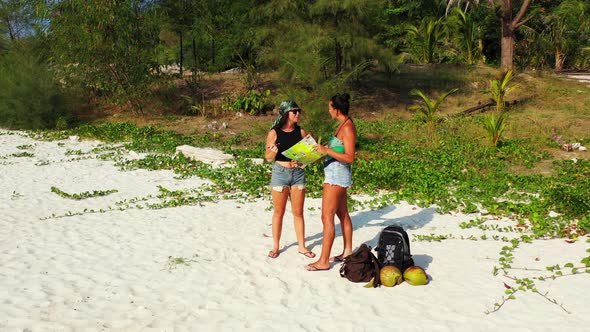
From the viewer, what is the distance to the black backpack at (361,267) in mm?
5090

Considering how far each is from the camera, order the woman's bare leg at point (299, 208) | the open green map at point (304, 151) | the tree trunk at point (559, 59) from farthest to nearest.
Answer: the tree trunk at point (559, 59)
the woman's bare leg at point (299, 208)
the open green map at point (304, 151)

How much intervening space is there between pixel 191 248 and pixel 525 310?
13.1ft

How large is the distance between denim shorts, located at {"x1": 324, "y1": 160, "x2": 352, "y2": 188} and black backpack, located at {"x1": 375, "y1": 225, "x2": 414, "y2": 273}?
80cm

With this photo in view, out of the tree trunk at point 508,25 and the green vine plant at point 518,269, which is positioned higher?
the tree trunk at point 508,25

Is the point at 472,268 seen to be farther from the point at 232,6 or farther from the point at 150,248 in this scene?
the point at 232,6

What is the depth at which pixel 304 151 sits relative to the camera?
194 inches

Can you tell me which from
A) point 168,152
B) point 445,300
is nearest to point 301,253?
point 445,300

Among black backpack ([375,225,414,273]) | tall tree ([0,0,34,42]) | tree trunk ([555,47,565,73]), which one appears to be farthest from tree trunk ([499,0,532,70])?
tall tree ([0,0,34,42])

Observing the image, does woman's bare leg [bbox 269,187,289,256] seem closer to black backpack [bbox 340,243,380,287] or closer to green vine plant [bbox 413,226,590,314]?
black backpack [bbox 340,243,380,287]

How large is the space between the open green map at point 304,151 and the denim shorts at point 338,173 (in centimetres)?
20

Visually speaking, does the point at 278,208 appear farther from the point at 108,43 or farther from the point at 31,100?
the point at 31,100

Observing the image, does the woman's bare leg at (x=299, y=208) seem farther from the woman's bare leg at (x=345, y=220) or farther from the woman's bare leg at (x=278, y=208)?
the woman's bare leg at (x=345, y=220)

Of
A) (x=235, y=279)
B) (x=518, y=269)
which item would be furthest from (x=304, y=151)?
(x=518, y=269)

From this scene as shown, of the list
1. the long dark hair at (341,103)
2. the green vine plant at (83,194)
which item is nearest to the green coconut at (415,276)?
the long dark hair at (341,103)
